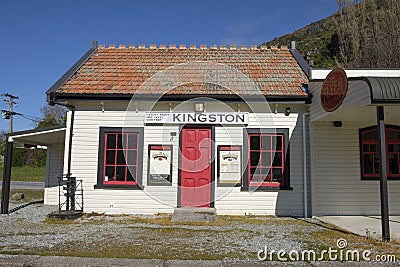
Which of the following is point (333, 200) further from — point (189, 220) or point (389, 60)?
point (389, 60)

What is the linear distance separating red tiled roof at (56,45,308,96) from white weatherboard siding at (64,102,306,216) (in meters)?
0.60

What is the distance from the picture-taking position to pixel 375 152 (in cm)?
998

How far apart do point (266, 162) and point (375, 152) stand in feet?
10.4

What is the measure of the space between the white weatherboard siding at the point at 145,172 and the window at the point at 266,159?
18 centimetres

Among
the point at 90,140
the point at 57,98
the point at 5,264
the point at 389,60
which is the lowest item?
the point at 5,264

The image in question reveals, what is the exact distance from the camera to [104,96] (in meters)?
9.74

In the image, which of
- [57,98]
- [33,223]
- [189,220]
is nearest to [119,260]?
[189,220]

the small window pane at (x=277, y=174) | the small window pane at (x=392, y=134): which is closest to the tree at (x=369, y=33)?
the small window pane at (x=392, y=134)

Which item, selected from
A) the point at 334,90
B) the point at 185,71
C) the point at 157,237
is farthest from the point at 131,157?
the point at 334,90

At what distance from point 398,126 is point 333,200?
2896 millimetres

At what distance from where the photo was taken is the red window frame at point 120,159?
9828 millimetres

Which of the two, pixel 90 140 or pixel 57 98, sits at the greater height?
pixel 57 98

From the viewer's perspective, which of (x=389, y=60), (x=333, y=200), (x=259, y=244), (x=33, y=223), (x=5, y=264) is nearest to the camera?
(x=5, y=264)

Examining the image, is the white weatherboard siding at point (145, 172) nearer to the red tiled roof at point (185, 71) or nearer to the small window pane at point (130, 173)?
the small window pane at point (130, 173)
